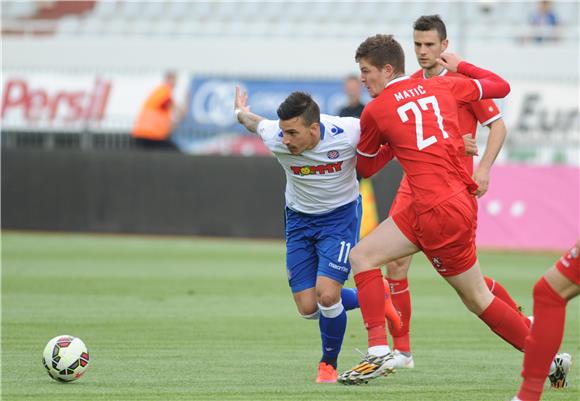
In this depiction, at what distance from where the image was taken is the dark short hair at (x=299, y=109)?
7512 mm

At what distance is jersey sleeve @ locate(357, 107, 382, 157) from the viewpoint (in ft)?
24.6

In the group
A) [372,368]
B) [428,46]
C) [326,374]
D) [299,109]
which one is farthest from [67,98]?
[372,368]

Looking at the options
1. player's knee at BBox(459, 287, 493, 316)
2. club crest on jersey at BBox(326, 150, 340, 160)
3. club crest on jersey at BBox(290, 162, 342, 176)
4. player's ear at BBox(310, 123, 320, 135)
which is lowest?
player's knee at BBox(459, 287, 493, 316)

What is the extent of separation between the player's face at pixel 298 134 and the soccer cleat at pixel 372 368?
144cm

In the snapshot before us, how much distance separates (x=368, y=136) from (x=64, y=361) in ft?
8.04

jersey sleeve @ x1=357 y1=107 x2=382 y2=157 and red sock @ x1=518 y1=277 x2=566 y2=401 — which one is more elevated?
jersey sleeve @ x1=357 y1=107 x2=382 y2=157

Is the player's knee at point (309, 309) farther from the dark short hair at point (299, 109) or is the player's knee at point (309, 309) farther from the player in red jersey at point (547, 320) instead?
the player in red jersey at point (547, 320)

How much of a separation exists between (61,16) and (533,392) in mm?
27655

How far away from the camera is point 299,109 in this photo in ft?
24.6

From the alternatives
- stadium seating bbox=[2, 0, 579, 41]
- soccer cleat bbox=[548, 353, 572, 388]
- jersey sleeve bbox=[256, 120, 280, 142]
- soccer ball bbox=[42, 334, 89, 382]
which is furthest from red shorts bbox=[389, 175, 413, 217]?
stadium seating bbox=[2, 0, 579, 41]

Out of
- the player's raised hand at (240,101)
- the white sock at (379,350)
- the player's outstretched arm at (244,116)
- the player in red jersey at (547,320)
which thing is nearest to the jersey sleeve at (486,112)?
the player's outstretched arm at (244,116)

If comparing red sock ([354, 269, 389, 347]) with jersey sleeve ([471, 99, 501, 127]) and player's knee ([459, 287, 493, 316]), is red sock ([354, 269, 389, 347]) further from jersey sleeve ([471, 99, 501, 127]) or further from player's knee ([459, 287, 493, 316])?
jersey sleeve ([471, 99, 501, 127])

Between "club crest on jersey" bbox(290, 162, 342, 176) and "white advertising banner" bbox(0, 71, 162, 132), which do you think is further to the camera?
"white advertising banner" bbox(0, 71, 162, 132)

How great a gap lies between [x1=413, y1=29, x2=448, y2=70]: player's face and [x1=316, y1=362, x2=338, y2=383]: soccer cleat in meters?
2.28
